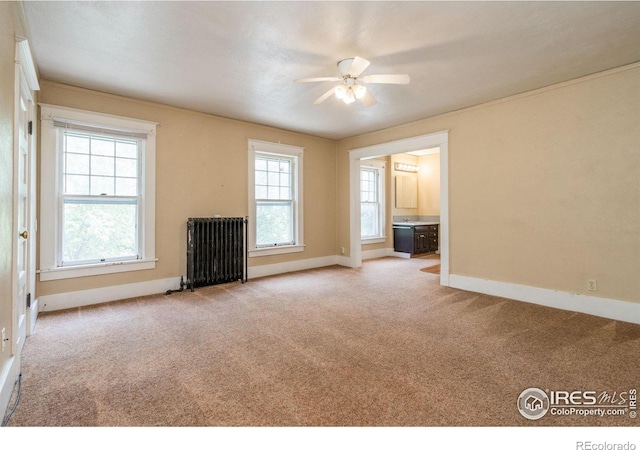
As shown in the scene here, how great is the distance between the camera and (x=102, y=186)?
3795 mm

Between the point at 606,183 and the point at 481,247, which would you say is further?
the point at 481,247

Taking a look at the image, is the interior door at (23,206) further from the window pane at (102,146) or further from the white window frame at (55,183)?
the window pane at (102,146)

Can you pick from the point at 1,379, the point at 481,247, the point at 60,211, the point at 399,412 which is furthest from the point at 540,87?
the point at 60,211

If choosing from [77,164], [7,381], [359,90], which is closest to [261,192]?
[77,164]

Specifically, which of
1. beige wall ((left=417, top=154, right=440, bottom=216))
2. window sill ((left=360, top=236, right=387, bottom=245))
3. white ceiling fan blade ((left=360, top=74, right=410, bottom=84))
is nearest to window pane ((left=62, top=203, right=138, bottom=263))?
white ceiling fan blade ((left=360, top=74, right=410, bottom=84))

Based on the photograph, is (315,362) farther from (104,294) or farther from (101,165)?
(101,165)

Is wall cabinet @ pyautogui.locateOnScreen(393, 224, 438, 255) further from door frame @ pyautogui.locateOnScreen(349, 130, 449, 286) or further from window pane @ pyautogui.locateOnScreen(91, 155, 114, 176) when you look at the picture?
window pane @ pyautogui.locateOnScreen(91, 155, 114, 176)

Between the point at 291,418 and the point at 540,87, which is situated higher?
Answer: the point at 540,87

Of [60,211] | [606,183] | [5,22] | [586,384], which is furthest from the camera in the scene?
[60,211]

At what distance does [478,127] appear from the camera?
4199 mm

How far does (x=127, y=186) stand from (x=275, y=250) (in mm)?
2407

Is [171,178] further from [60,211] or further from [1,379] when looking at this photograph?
[1,379]

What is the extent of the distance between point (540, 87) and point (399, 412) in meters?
3.87

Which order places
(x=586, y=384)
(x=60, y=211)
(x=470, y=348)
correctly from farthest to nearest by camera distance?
1. (x=60, y=211)
2. (x=470, y=348)
3. (x=586, y=384)
